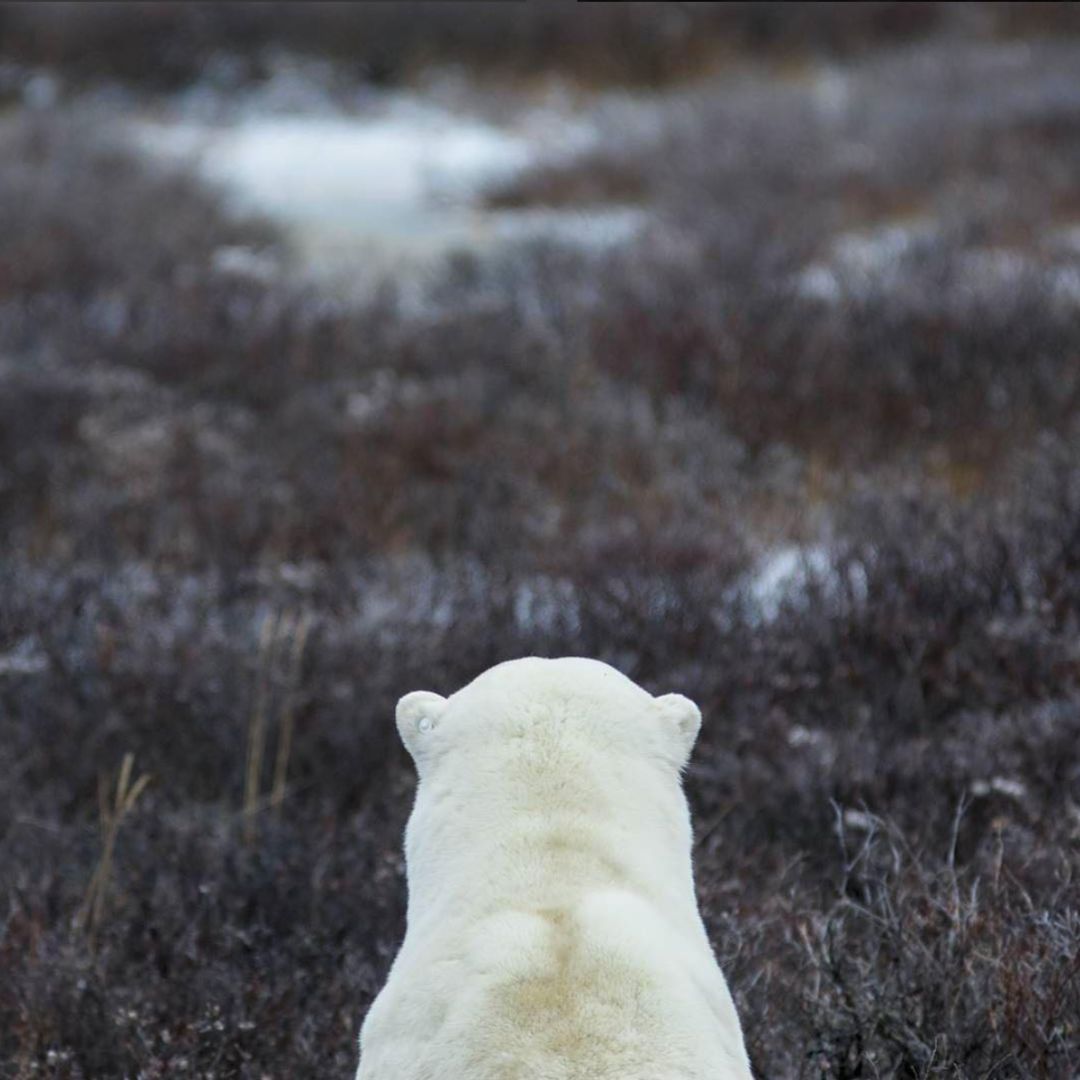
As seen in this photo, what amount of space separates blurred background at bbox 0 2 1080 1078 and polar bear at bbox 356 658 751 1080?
84 cm

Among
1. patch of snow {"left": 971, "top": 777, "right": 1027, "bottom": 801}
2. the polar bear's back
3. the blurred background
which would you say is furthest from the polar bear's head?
patch of snow {"left": 971, "top": 777, "right": 1027, "bottom": 801}

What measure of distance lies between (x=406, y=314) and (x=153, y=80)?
9202mm

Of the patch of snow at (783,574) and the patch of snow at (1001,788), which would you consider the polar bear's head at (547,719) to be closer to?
the patch of snow at (1001,788)

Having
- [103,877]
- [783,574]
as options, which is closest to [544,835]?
[103,877]

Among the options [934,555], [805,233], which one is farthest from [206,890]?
[805,233]

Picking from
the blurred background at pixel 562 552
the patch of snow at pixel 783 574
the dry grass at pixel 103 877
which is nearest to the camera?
the blurred background at pixel 562 552

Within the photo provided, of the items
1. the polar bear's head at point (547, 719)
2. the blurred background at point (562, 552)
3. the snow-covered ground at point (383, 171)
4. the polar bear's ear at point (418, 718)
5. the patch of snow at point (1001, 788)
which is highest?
the polar bear's head at point (547, 719)

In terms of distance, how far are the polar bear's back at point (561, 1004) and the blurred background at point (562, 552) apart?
923 millimetres

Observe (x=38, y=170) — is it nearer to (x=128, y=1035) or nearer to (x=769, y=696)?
(x=769, y=696)

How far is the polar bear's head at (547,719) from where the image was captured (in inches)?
68.9

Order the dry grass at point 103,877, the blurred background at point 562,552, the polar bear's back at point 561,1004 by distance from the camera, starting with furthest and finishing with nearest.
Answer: the dry grass at point 103,877 → the blurred background at point 562,552 → the polar bear's back at point 561,1004

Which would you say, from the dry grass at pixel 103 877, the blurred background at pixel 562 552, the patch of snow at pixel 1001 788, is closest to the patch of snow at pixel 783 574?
the blurred background at pixel 562 552

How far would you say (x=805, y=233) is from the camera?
8.55 meters

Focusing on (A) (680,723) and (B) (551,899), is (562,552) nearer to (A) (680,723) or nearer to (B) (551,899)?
(A) (680,723)
